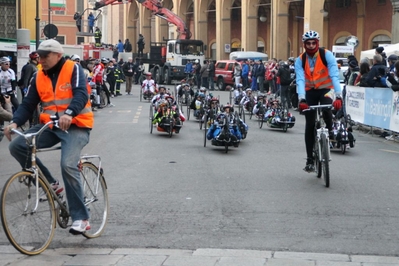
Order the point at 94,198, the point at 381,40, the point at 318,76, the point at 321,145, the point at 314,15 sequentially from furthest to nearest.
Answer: the point at 381,40 → the point at 314,15 → the point at 318,76 → the point at 321,145 → the point at 94,198

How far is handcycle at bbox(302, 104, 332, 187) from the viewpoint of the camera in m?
9.62

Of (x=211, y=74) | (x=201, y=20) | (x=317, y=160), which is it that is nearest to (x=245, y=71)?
(x=211, y=74)

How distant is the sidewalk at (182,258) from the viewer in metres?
5.91

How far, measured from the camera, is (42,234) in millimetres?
6238

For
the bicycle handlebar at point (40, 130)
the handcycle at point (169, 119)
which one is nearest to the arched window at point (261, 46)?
the handcycle at point (169, 119)

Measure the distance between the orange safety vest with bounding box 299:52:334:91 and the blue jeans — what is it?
444 centimetres

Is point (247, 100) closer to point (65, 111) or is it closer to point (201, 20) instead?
point (65, 111)

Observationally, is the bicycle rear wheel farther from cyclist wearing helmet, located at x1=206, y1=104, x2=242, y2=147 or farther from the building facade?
the building facade

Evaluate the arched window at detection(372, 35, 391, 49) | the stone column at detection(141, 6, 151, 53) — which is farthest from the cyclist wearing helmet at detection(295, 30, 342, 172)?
the stone column at detection(141, 6, 151, 53)

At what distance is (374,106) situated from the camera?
17562mm

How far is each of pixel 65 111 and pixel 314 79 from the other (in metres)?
4.74

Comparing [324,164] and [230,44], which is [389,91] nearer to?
[324,164]

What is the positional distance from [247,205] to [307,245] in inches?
75.3

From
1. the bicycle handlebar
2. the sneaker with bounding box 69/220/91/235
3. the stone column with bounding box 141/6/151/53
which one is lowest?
the sneaker with bounding box 69/220/91/235
